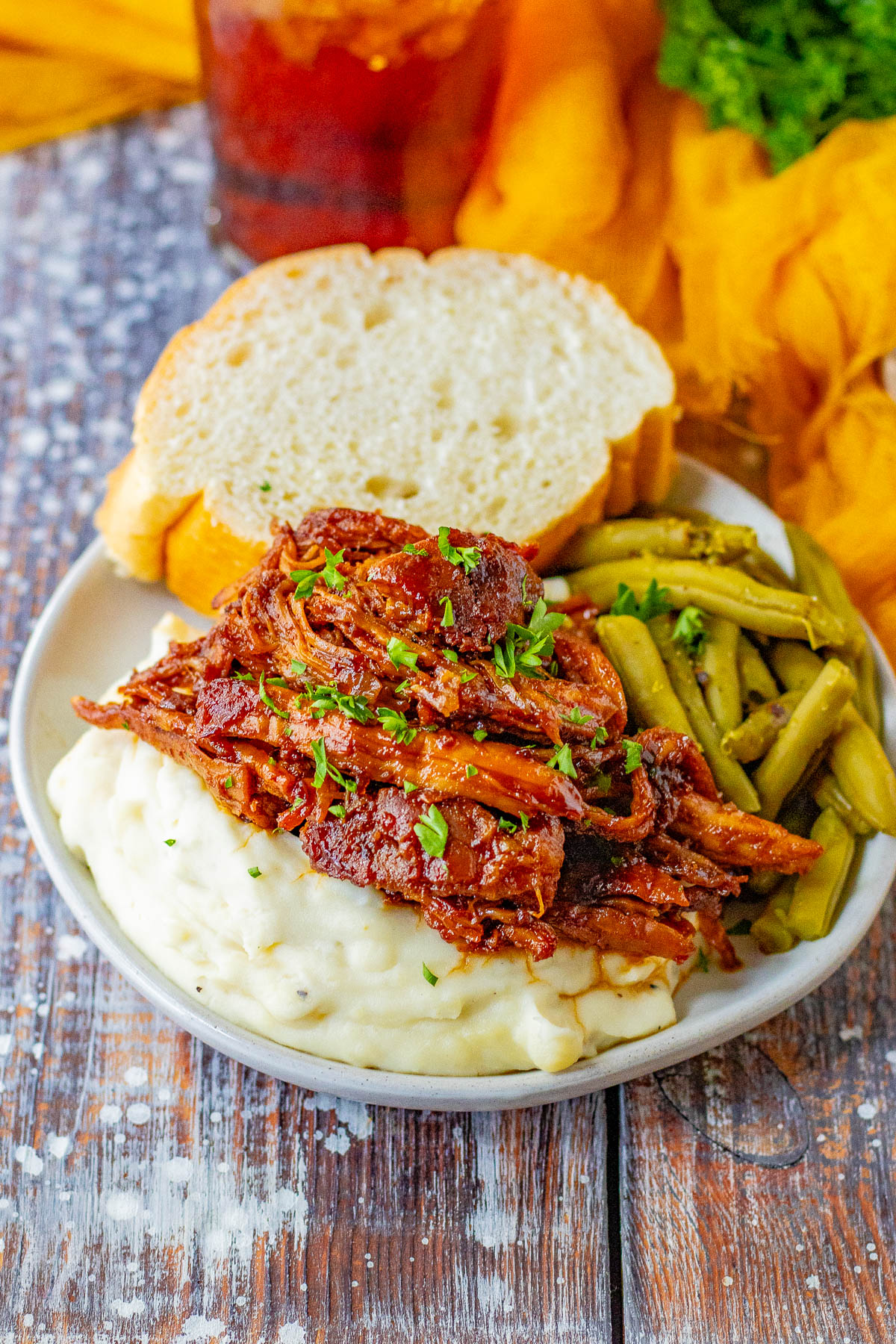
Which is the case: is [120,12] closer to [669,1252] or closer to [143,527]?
[143,527]

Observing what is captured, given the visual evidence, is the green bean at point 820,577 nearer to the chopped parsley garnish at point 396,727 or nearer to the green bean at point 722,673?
the green bean at point 722,673

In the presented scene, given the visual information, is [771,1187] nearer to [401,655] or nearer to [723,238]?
[401,655]

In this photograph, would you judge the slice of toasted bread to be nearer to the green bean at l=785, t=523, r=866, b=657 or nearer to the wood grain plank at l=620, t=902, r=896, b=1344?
the green bean at l=785, t=523, r=866, b=657

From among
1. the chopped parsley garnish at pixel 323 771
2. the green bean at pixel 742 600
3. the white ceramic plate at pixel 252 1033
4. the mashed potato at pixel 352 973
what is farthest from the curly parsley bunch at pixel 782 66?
the mashed potato at pixel 352 973

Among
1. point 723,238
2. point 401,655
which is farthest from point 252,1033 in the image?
point 723,238

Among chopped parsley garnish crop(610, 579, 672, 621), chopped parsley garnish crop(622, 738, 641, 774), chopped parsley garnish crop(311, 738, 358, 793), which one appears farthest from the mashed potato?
chopped parsley garnish crop(610, 579, 672, 621)

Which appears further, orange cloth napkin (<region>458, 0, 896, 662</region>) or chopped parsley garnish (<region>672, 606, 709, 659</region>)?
orange cloth napkin (<region>458, 0, 896, 662</region>)
